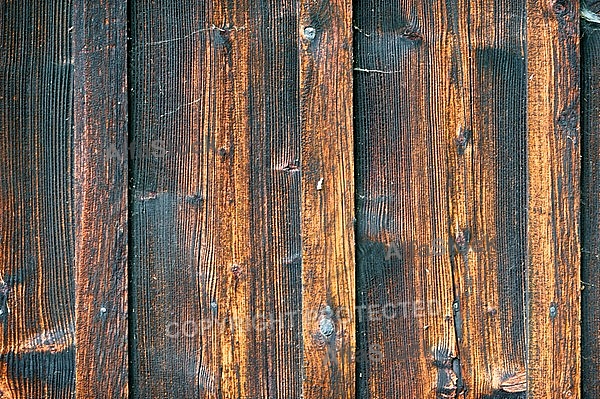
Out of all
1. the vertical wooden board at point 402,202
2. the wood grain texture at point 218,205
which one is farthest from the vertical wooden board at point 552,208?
the wood grain texture at point 218,205

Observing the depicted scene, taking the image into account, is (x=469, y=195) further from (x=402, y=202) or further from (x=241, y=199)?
(x=241, y=199)

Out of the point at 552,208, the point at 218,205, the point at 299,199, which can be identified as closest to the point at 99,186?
the point at 218,205

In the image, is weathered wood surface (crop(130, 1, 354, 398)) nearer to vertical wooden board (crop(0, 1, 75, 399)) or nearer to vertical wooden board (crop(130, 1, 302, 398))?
vertical wooden board (crop(130, 1, 302, 398))

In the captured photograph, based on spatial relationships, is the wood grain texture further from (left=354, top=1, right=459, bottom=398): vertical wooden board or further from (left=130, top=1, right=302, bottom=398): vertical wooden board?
(left=354, top=1, right=459, bottom=398): vertical wooden board

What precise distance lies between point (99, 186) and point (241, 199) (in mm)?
278

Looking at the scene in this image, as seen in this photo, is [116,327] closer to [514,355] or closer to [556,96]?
[514,355]

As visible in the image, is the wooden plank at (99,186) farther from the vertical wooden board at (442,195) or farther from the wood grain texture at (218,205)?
the vertical wooden board at (442,195)

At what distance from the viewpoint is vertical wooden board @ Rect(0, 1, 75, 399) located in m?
1.26

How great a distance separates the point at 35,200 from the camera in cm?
126

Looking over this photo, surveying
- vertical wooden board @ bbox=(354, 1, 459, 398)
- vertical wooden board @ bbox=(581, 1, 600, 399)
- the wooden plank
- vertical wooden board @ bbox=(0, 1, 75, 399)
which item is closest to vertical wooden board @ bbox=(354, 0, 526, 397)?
vertical wooden board @ bbox=(354, 1, 459, 398)

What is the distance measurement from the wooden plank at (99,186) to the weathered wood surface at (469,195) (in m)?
0.48

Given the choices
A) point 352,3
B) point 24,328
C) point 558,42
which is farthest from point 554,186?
point 24,328

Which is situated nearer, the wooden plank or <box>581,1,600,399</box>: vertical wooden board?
the wooden plank

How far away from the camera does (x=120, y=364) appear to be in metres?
1.27
